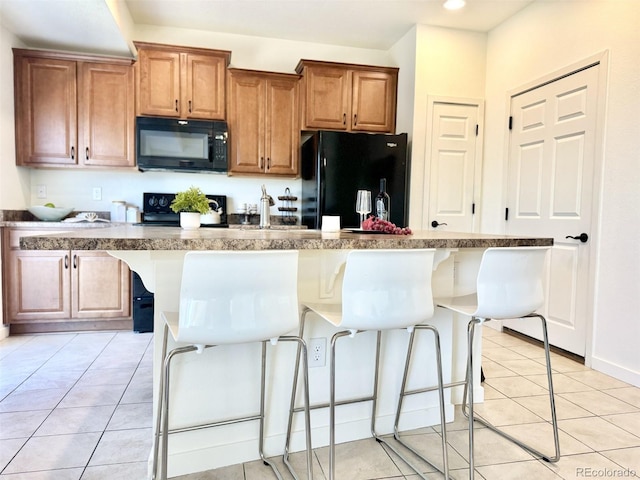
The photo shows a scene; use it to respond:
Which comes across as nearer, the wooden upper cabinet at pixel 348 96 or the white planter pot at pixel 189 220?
the white planter pot at pixel 189 220

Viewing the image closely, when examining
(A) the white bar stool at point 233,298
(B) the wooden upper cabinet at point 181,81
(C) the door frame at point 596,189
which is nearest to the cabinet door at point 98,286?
(B) the wooden upper cabinet at point 181,81

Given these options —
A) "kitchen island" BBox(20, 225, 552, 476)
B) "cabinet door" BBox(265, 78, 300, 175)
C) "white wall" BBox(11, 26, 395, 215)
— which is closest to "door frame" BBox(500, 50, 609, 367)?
"kitchen island" BBox(20, 225, 552, 476)

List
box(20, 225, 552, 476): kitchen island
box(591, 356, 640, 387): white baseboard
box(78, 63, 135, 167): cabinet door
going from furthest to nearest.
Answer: box(78, 63, 135, 167): cabinet door → box(591, 356, 640, 387): white baseboard → box(20, 225, 552, 476): kitchen island

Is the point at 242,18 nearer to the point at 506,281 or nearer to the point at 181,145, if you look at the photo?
the point at 181,145

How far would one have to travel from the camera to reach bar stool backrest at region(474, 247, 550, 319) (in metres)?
1.49

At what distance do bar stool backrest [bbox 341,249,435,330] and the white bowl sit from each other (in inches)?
122

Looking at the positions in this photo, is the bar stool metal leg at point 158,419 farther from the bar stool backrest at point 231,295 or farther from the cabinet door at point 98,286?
the cabinet door at point 98,286

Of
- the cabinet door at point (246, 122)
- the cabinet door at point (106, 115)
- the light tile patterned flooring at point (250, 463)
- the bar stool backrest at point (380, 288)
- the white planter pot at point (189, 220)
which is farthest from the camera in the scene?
the cabinet door at point (246, 122)

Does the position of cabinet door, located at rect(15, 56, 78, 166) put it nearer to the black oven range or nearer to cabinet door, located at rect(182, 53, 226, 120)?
the black oven range

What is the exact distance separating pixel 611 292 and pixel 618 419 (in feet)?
2.91

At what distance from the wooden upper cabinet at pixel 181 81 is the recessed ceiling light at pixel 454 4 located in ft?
6.24

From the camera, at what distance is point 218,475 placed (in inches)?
60.1

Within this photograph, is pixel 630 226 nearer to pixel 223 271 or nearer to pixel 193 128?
pixel 223 271

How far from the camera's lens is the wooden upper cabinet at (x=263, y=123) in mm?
3682
